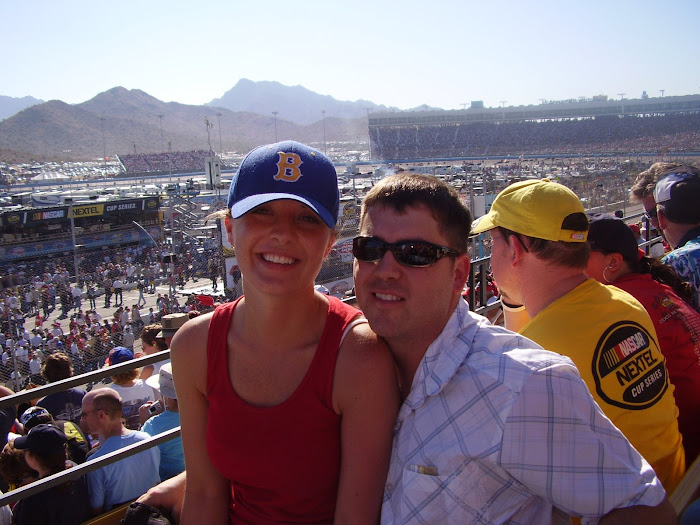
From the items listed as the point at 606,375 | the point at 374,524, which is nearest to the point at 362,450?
the point at 374,524

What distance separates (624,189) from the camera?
1107 inches

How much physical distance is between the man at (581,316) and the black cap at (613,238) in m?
0.70

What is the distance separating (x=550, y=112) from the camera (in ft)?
313

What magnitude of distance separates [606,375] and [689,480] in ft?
1.16

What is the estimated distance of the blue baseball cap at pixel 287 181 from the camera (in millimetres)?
1500

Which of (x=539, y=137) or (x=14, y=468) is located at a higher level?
(x=539, y=137)

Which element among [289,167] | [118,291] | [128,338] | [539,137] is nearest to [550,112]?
[539,137]

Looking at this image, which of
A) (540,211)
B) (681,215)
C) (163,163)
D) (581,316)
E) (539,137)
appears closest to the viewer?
(581,316)

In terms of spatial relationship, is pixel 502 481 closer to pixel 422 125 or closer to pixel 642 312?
pixel 642 312

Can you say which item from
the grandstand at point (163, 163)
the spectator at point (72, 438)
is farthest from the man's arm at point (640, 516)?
the grandstand at point (163, 163)

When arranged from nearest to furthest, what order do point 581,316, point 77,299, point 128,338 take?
1. point 581,316
2. point 128,338
3. point 77,299

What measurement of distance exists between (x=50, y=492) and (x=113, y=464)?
372 mm

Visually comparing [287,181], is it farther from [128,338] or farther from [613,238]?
[128,338]

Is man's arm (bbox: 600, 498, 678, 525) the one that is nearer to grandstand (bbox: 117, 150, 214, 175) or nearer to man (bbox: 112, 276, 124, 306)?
man (bbox: 112, 276, 124, 306)
